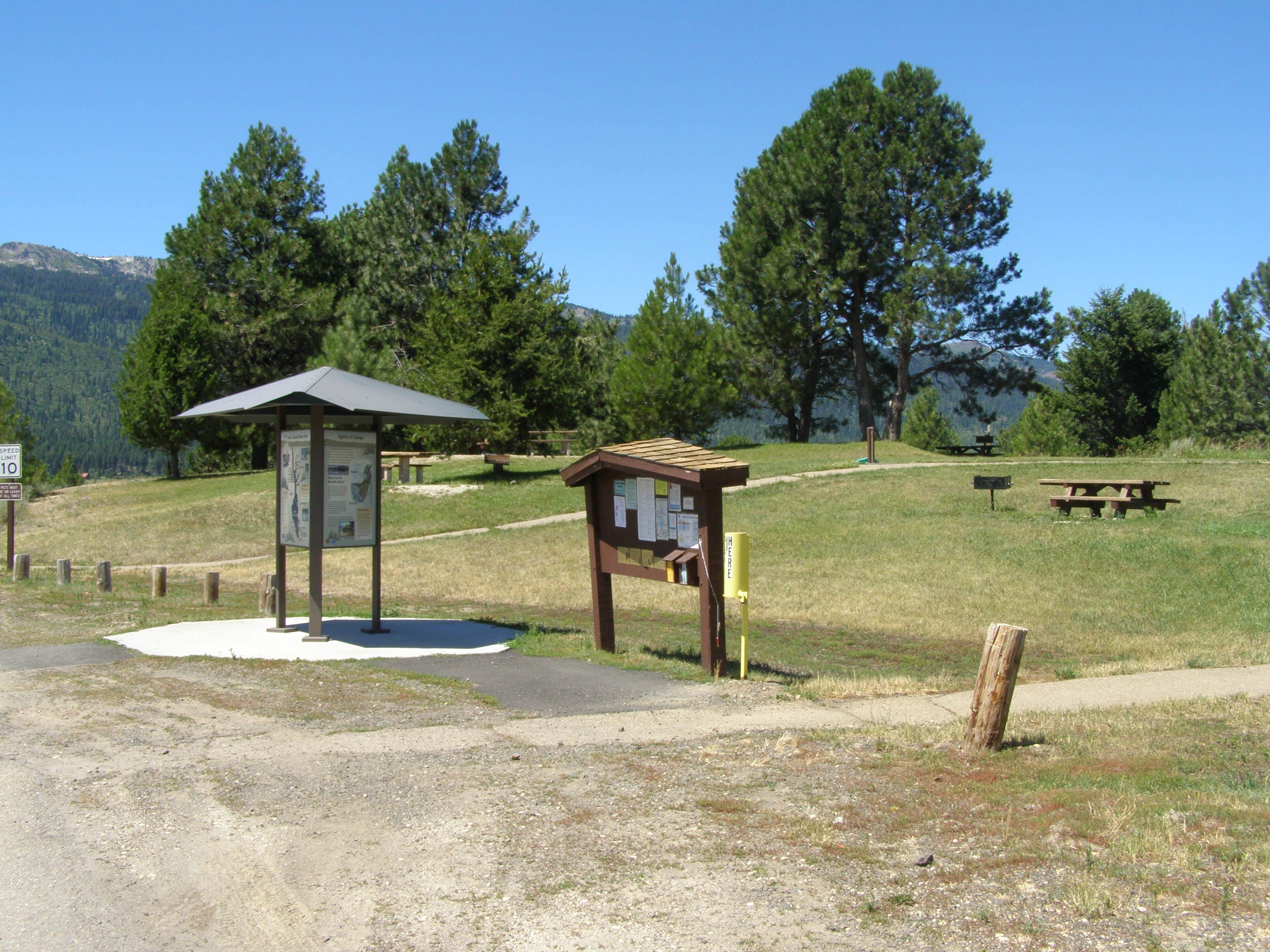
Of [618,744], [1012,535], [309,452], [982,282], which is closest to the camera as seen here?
[618,744]

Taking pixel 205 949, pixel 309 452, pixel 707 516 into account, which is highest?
pixel 309 452

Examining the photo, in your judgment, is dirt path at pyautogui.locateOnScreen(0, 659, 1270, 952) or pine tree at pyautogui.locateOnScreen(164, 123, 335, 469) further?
pine tree at pyautogui.locateOnScreen(164, 123, 335, 469)

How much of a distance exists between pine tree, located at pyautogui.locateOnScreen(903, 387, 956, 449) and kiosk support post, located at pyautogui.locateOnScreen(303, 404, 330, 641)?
84.2 m

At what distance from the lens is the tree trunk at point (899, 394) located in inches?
1720

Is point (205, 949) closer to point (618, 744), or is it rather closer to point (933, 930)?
point (933, 930)

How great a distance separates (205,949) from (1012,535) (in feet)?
59.2

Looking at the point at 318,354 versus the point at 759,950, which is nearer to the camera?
the point at 759,950

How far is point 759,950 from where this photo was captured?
381cm

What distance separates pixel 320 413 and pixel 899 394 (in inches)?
1466

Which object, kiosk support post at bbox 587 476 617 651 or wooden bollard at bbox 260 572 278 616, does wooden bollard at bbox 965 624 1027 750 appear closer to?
kiosk support post at bbox 587 476 617 651

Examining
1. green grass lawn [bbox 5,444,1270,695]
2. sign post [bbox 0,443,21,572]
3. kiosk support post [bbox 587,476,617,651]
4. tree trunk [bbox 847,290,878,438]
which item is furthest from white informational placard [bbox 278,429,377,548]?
tree trunk [bbox 847,290,878,438]

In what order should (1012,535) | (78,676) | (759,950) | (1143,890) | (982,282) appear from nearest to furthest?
(759,950), (1143,890), (78,676), (1012,535), (982,282)

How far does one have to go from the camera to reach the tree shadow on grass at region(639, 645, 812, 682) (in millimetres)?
9672

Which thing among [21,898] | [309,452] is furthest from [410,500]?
[21,898]
